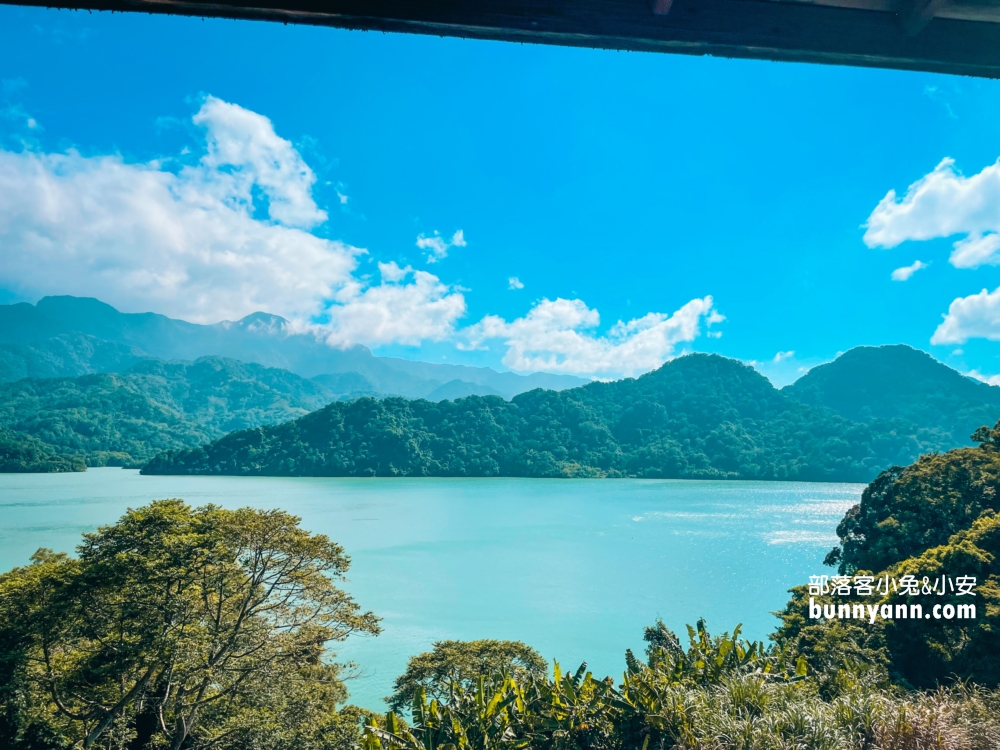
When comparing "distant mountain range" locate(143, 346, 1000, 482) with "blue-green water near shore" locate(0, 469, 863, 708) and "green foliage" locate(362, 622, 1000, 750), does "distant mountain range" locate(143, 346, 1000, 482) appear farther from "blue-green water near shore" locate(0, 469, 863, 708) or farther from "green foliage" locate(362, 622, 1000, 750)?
"green foliage" locate(362, 622, 1000, 750)

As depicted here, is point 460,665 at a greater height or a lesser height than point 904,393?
lesser

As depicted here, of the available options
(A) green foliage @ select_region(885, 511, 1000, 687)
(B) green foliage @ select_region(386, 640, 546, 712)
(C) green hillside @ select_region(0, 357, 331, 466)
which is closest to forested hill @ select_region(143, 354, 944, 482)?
(C) green hillside @ select_region(0, 357, 331, 466)

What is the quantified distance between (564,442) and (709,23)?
75384 mm

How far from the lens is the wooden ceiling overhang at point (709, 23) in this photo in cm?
127

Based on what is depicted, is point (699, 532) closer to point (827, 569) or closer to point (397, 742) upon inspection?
point (827, 569)

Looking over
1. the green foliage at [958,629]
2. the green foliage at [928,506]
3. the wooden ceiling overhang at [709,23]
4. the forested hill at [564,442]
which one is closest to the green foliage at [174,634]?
the wooden ceiling overhang at [709,23]

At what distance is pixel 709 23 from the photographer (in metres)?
1.37

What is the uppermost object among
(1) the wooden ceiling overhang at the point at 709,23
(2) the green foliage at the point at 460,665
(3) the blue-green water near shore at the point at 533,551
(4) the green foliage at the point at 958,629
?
(1) the wooden ceiling overhang at the point at 709,23

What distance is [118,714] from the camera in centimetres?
761

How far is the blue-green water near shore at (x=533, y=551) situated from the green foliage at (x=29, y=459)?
39.7 ft

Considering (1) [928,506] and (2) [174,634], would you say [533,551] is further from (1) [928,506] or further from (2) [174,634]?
(2) [174,634]

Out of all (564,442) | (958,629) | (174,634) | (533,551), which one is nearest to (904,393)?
(564,442)

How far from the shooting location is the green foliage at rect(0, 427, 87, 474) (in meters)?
65.4

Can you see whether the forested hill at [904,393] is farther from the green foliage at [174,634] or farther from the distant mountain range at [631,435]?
the green foliage at [174,634]
